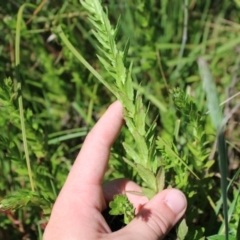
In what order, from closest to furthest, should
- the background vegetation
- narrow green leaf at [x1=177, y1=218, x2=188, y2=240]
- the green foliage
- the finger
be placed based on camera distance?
the green foliage < narrow green leaf at [x1=177, y1=218, x2=188, y2=240] < the finger < the background vegetation

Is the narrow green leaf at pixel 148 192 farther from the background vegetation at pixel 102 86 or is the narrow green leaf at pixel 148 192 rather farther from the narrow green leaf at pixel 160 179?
the background vegetation at pixel 102 86

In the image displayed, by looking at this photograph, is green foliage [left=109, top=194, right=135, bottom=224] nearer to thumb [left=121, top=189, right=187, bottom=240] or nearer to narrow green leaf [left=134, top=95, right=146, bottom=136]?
thumb [left=121, top=189, right=187, bottom=240]

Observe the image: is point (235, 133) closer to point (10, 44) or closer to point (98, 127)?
point (98, 127)

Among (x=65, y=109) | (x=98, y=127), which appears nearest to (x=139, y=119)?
(x=98, y=127)

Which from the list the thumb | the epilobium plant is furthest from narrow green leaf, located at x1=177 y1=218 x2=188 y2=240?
the epilobium plant

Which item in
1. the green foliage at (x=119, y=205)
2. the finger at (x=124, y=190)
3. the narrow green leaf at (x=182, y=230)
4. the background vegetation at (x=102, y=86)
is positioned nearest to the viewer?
the green foliage at (x=119, y=205)

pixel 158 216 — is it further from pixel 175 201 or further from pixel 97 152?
pixel 97 152

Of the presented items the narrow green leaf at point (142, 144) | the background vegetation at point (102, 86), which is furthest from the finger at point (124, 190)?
the narrow green leaf at point (142, 144)
